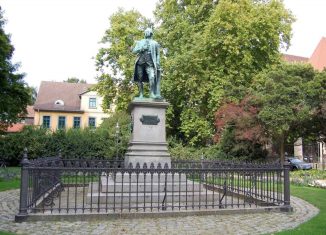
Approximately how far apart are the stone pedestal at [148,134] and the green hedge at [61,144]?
18575 mm

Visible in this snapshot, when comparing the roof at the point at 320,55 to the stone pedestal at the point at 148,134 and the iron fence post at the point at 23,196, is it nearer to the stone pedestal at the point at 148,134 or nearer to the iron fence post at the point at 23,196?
the stone pedestal at the point at 148,134

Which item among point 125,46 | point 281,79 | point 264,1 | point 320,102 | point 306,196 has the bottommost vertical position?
point 306,196

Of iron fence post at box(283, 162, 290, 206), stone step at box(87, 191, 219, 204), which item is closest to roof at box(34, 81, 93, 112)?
stone step at box(87, 191, 219, 204)

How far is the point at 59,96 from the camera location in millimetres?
57312

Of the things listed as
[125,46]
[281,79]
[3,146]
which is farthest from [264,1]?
[3,146]

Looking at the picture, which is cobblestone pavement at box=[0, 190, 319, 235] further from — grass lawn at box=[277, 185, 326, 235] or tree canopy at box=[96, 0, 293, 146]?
tree canopy at box=[96, 0, 293, 146]

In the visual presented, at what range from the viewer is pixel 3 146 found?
103ft

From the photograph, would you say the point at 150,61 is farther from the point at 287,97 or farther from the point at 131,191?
the point at 287,97

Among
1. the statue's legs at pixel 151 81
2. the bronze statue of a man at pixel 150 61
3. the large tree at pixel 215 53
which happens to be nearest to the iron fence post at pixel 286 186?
the bronze statue of a man at pixel 150 61

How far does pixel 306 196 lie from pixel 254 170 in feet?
13.2

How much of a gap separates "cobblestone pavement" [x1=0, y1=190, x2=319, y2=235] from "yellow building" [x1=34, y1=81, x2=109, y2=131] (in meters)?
45.9

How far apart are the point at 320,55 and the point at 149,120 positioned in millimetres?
46775

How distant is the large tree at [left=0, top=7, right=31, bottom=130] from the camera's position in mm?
27203

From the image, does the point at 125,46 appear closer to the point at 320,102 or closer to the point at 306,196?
the point at 320,102
